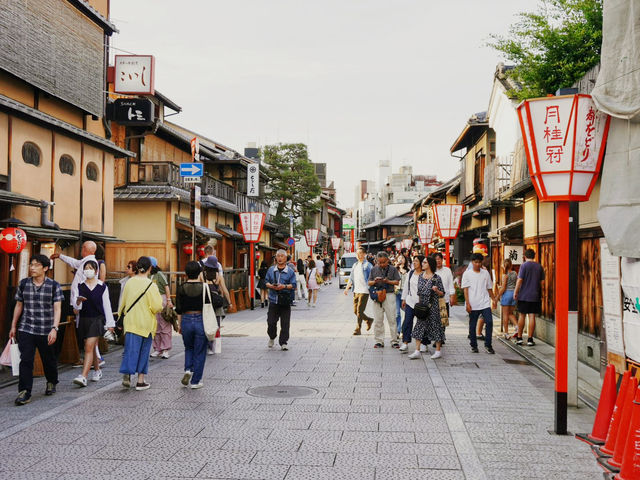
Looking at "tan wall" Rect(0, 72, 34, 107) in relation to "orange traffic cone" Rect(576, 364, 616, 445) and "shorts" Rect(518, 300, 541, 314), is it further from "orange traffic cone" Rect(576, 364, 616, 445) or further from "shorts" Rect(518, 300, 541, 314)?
"orange traffic cone" Rect(576, 364, 616, 445)

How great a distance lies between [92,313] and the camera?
883 centimetres

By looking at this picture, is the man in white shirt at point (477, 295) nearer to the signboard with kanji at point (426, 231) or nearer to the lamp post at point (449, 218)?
the lamp post at point (449, 218)

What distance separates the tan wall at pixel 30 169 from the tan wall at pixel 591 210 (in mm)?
10848

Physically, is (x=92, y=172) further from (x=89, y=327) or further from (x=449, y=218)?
(x=449, y=218)

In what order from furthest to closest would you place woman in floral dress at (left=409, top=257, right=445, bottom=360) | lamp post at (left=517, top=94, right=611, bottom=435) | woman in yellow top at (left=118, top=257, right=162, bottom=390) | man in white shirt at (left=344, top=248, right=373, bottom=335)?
man in white shirt at (left=344, top=248, right=373, bottom=335) < woman in floral dress at (left=409, top=257, right=445, bottom=360) < woman in yellow top at (left=118, top=257, right=162, bottom=390) < lamp post at (left=517, top=94, right=611, bottom=435)

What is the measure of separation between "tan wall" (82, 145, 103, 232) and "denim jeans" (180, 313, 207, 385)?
7.93m

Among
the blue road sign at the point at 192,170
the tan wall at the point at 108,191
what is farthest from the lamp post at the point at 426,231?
the tan wall at the point at 108,191

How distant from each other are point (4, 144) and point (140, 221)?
11528mm

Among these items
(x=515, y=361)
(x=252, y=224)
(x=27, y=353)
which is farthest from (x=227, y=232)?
(x=27, y=353)

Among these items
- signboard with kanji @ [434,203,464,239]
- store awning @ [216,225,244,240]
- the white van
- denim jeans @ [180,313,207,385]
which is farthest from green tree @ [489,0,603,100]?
the white van

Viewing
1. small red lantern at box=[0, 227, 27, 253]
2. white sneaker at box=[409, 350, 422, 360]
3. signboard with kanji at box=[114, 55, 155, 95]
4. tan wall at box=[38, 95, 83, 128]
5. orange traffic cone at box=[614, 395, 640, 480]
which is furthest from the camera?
signboard with kanji at box=[114, 55, 155, 95]

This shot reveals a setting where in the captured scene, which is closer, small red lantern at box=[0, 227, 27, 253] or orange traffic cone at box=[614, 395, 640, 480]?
orange traffic cone at box=[614, 395, 640, 480]

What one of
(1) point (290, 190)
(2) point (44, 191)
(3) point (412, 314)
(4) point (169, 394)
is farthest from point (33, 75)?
(1) point (290, 190)

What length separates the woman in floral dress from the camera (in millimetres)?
11266
